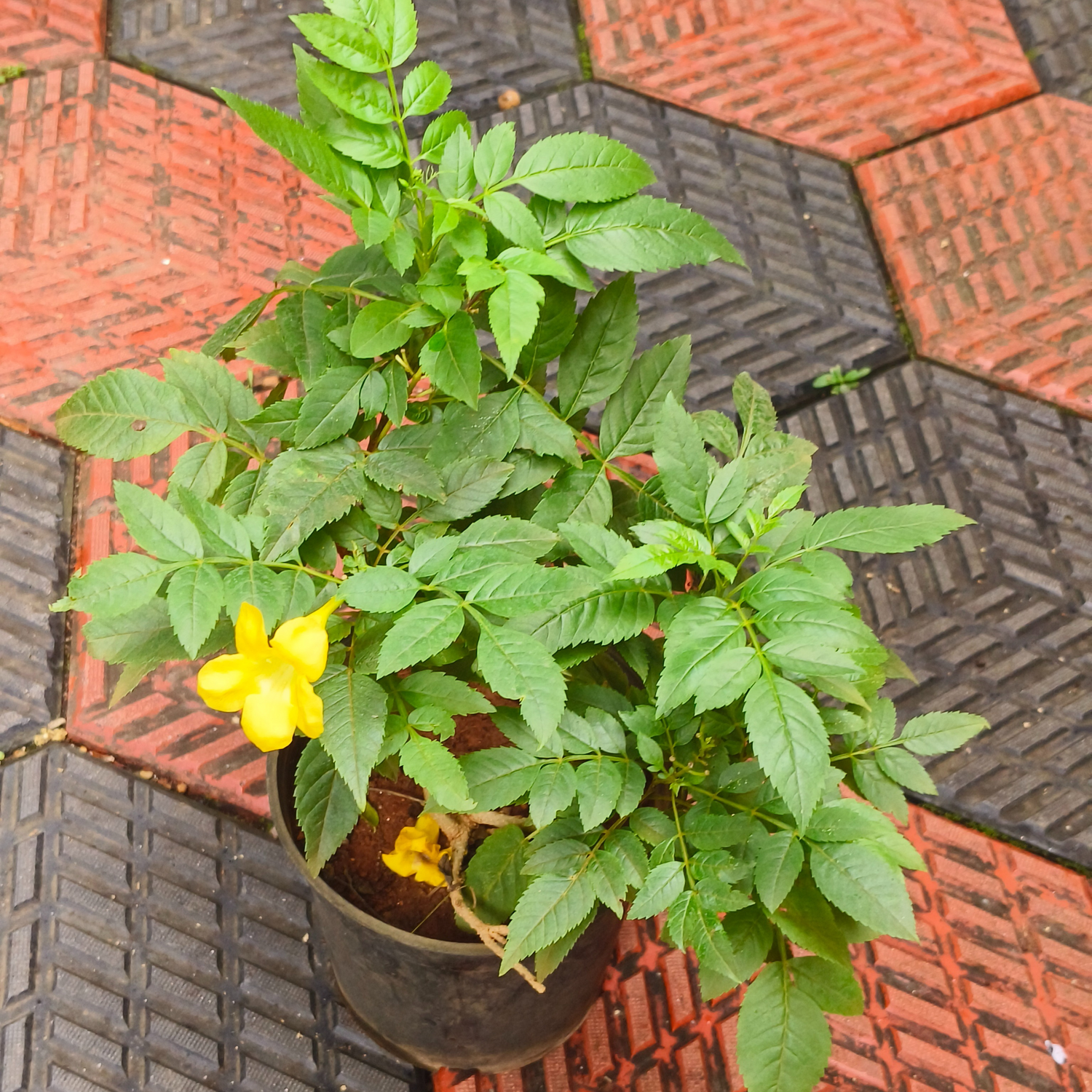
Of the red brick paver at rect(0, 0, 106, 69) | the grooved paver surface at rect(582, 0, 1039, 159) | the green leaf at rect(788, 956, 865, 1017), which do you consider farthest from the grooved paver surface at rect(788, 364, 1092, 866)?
the red brick paver at rect(0, 0, 106, 69)

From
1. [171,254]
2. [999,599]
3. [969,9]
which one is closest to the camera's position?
[999,599]

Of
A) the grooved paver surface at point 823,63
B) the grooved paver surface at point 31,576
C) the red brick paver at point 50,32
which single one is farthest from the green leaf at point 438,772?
the red brick paver at point 50,32

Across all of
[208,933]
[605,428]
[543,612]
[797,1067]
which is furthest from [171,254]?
[797,1067]

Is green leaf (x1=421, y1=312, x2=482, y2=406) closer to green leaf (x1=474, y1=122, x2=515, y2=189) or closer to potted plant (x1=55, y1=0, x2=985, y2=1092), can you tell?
potted plant (x1=55, y1=0, x2=985, y2=1092)

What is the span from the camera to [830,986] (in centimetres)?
113

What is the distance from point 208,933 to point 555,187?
155cm

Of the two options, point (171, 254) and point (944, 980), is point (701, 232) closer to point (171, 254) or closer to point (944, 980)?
point (944, 980)

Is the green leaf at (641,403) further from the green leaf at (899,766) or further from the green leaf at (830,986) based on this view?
the green leaf at (830,986)

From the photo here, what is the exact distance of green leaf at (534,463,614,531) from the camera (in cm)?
114

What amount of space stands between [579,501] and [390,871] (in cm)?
74

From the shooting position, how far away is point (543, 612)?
3.43 feet

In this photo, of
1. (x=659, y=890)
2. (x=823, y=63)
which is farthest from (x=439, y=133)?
(x=823, y=63)

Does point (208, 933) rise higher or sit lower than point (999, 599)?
lower

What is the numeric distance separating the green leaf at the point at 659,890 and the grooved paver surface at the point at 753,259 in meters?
1.52
